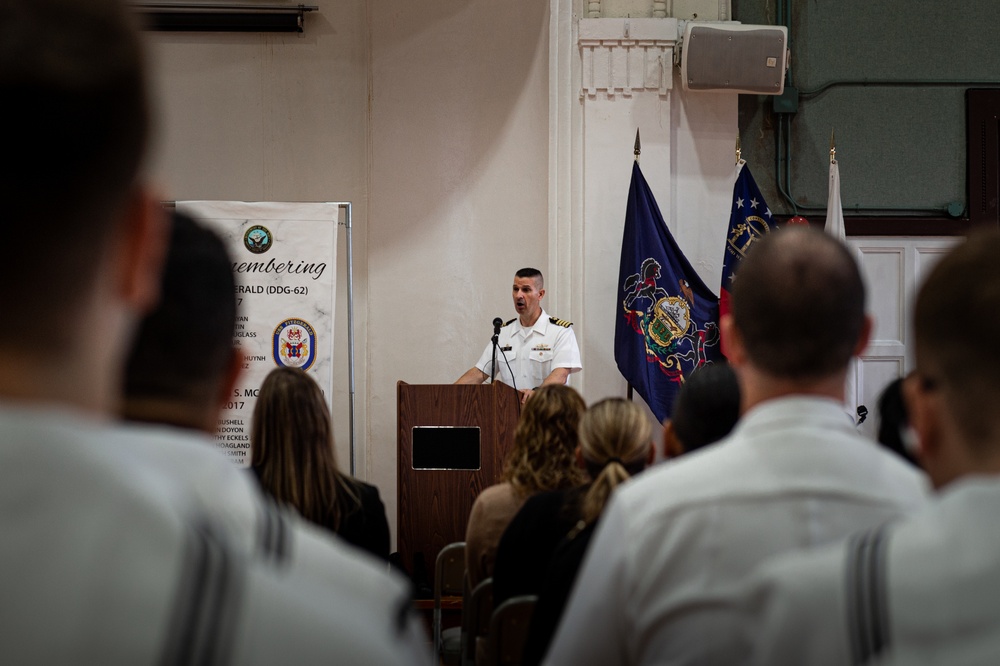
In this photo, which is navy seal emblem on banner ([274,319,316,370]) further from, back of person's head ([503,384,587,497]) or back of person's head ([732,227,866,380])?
back of person's head ([732,227,866,380])

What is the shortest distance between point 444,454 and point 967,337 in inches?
184

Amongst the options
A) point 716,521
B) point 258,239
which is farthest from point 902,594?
point 258,239

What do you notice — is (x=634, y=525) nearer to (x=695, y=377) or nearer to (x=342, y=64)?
(x=695, y=377)

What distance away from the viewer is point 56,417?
56 cm

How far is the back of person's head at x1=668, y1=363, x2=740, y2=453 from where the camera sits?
2211mm

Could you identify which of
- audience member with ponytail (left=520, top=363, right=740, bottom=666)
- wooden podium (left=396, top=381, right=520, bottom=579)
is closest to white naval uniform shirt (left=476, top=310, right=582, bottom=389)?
wooden podium (left=396, top=381, right=520, bottom=579)

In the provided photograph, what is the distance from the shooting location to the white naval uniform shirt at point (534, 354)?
662 cm

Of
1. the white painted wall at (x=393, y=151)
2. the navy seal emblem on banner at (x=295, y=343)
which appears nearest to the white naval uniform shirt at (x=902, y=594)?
the navy seal emblem on banner at (x=295, y=343)

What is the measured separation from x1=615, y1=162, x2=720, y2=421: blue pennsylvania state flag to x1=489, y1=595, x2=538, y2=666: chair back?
4.13 m

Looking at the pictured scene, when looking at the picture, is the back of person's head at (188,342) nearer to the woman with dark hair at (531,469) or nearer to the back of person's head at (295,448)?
the back of person's head at (295,448)

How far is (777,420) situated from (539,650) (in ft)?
2.66

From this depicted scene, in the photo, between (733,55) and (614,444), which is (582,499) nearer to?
(614,444)

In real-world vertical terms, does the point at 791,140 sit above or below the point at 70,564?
above

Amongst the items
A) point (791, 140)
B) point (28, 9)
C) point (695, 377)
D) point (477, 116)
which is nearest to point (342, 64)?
point (477, 116)
